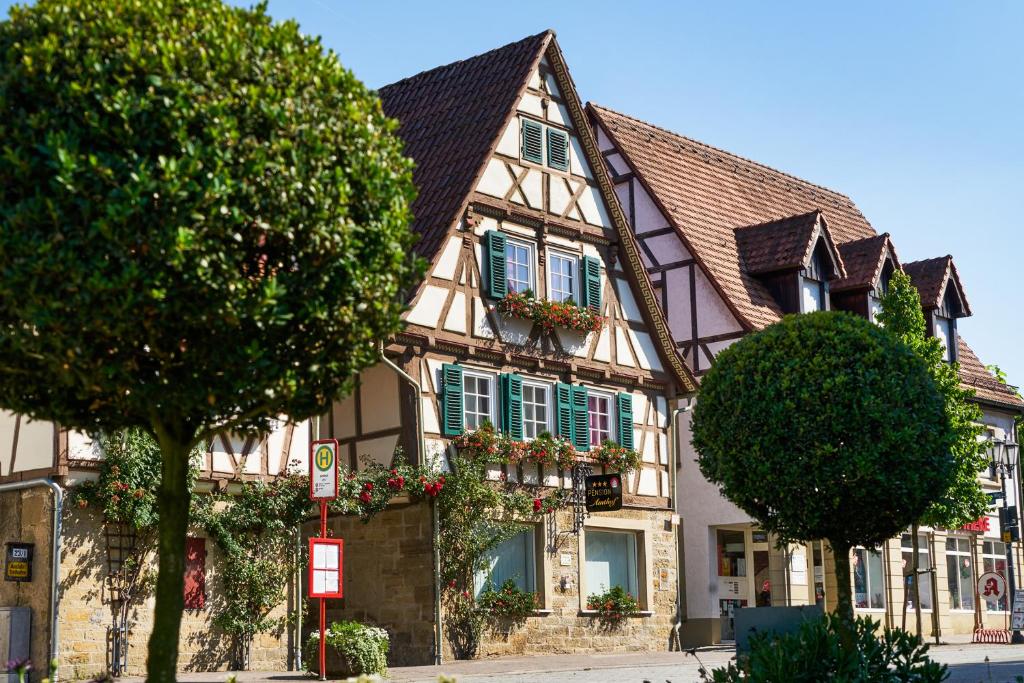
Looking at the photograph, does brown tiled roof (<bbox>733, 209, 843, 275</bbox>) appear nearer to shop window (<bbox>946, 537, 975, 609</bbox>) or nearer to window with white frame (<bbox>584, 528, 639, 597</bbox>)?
shop window (<bbox>946, 537, 975, 609</bbox>)

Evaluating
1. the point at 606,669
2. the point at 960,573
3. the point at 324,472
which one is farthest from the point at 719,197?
the point at 324,472

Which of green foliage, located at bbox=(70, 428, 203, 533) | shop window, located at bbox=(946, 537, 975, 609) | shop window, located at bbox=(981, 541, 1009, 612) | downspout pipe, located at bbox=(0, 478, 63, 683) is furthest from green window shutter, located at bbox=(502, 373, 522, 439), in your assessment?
shop window, located at bbox=(981, 541, 1009, 612)

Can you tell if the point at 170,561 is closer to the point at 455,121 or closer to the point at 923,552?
the point at 455,121

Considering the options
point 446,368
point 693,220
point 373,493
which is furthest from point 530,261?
point 693,220

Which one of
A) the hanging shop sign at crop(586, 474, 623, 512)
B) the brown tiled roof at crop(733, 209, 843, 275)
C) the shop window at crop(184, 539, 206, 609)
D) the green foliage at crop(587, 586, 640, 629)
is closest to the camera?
the shop window at crop(184, 539, 206, 609)

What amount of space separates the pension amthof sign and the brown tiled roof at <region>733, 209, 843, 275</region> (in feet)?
51.2

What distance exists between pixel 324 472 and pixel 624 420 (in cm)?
889

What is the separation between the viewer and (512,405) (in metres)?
24.8

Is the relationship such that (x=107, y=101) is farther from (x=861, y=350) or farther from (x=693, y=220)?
(x=693, y=220)

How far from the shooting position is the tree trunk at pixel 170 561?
34.5ft

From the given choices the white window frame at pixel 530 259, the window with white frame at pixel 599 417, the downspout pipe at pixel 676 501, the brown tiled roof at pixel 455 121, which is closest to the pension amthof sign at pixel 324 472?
the brown tiled roof at pixel 455 121

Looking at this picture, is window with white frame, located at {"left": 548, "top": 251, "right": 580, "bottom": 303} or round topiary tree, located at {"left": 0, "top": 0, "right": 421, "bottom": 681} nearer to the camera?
round topiary tree, located at {"left": 0, "top": 0, "right": 421, "bottom": 681}

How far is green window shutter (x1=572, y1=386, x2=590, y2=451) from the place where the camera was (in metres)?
25.9

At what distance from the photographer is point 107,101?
9.67 metres
